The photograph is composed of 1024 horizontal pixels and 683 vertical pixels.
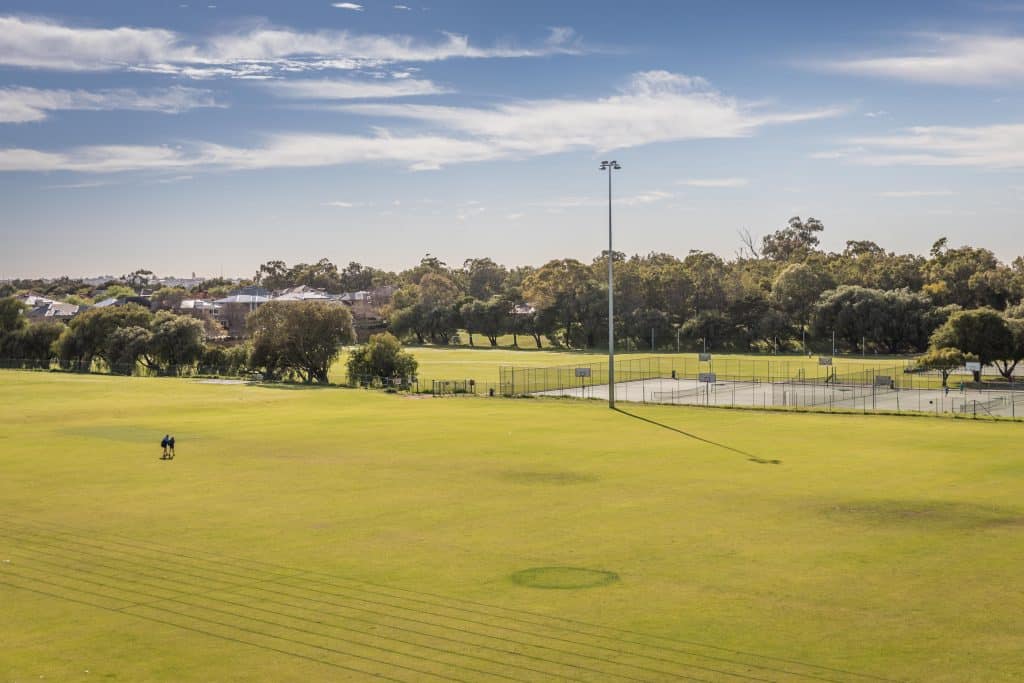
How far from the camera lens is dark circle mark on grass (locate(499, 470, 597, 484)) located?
137ft

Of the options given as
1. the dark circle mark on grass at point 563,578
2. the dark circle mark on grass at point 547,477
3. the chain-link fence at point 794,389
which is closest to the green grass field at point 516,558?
the dark circle mark on grass at point 563,578

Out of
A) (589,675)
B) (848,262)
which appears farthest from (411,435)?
(848,262)

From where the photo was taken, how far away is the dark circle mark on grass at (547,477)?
41656 mm

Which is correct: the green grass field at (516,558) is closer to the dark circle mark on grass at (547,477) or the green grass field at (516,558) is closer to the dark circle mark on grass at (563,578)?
the dark circle mark on grass at (563,578)

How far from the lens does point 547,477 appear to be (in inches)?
1678

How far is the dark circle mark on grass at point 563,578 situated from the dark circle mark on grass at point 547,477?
46.1 feet

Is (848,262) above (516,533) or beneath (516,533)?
above

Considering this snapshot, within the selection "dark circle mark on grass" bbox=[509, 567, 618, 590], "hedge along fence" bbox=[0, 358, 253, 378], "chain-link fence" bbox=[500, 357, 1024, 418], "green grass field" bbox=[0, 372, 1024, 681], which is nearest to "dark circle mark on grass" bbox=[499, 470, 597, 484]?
"green grass field" bbox=[0, 372, 1024, 681]

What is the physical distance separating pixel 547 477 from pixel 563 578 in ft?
52.7

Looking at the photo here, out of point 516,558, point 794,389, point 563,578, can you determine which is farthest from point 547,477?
point 794,389

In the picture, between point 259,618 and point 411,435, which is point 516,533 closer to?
point 259,618

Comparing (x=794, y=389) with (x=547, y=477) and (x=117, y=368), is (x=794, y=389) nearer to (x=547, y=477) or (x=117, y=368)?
(x=547, y=477)

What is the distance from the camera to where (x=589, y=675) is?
19.6 metres

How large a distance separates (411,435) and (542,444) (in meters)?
7.97
